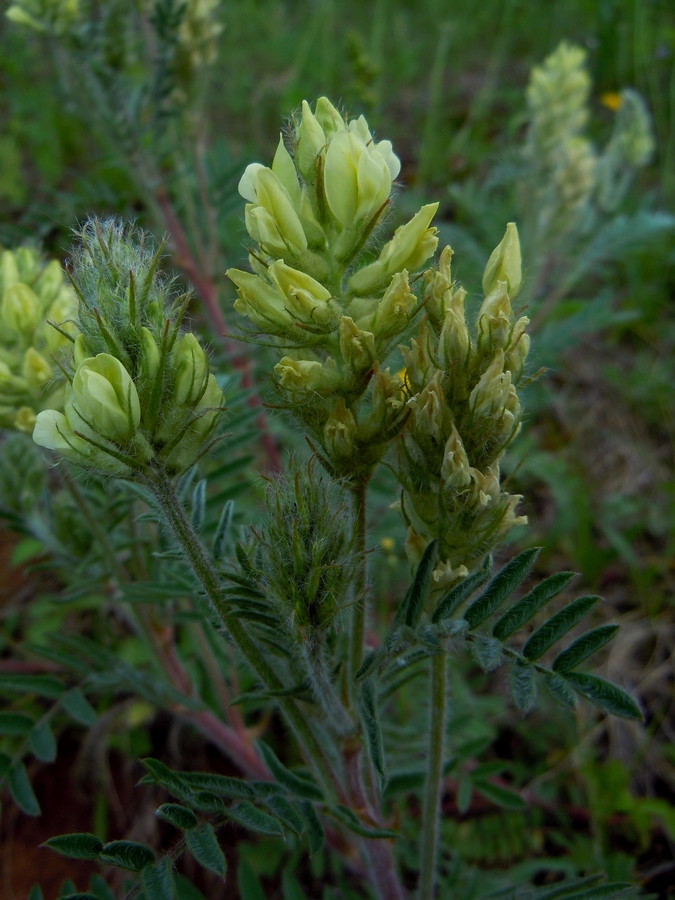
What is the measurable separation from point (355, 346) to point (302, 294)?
0.43 ft

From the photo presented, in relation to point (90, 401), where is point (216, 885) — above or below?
below

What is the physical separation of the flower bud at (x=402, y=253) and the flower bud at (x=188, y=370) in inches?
13.0

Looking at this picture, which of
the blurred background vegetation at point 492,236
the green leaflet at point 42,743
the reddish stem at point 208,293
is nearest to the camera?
the green leaflet at point 42,743

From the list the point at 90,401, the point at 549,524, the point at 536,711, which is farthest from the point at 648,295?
the point at 90,401

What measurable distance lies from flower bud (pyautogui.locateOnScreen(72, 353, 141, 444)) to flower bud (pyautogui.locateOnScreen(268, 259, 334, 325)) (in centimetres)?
31

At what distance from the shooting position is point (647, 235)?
4.35m

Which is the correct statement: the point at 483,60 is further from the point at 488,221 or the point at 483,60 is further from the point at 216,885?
the point at 216,885

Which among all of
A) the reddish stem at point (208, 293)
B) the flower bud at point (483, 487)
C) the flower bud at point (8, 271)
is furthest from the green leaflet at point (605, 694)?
the reddish stem at point (208, 293)

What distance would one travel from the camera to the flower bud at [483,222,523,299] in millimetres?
1445

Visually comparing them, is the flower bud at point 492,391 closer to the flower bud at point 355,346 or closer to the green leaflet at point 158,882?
the flower bud at point 355,346

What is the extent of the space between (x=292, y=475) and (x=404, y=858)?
1.76 m

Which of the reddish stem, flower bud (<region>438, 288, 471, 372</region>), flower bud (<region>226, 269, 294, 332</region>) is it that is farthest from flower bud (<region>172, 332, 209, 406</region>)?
the reddish stem

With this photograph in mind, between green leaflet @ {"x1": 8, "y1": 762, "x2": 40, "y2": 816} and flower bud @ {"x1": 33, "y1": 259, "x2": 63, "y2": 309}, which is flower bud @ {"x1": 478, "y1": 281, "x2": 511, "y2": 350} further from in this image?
green leaflet @ {"x1": 8, "y1": 762, "x2": 40, "y2": 816}

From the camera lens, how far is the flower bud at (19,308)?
2.04 m
